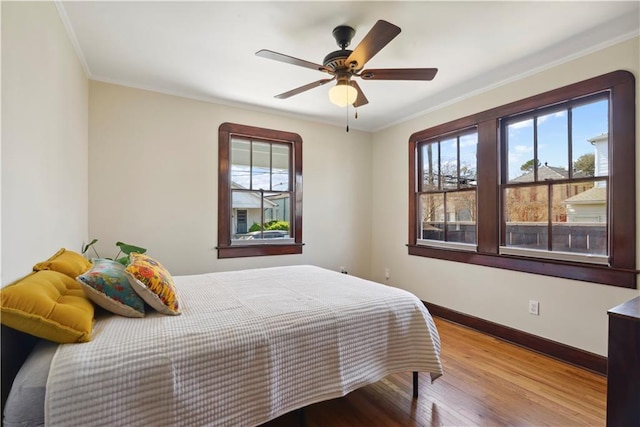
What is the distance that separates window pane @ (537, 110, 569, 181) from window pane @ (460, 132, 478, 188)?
60 cm

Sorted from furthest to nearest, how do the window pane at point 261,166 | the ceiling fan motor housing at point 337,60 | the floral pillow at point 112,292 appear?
the window pane at point 261,166
the ceiling fan motor housing at point 337,60
the floral pillow at point 112,292

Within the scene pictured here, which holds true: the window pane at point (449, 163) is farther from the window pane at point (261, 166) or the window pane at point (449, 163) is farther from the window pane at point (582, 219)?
the window pane at point (261, 166)

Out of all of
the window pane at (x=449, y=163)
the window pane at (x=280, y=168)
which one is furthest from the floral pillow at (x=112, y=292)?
the window pane at (x=449, y=163)

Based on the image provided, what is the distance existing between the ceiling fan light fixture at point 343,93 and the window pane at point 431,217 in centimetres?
204

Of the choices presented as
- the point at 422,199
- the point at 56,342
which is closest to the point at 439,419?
the point at 56,342

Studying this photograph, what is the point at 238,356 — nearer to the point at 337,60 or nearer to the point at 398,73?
the point at 337,60

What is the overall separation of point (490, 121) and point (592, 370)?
2.33m

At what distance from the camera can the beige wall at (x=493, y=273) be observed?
2320 mm

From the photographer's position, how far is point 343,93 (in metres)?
2.16

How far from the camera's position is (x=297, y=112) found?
3896 mm

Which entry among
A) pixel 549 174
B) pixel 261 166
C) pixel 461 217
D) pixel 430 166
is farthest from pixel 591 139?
pixel 261 166

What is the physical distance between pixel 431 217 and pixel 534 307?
57.9 inches

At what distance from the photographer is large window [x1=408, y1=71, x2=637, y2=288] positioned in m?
2.22

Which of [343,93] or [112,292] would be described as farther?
[343,93]
